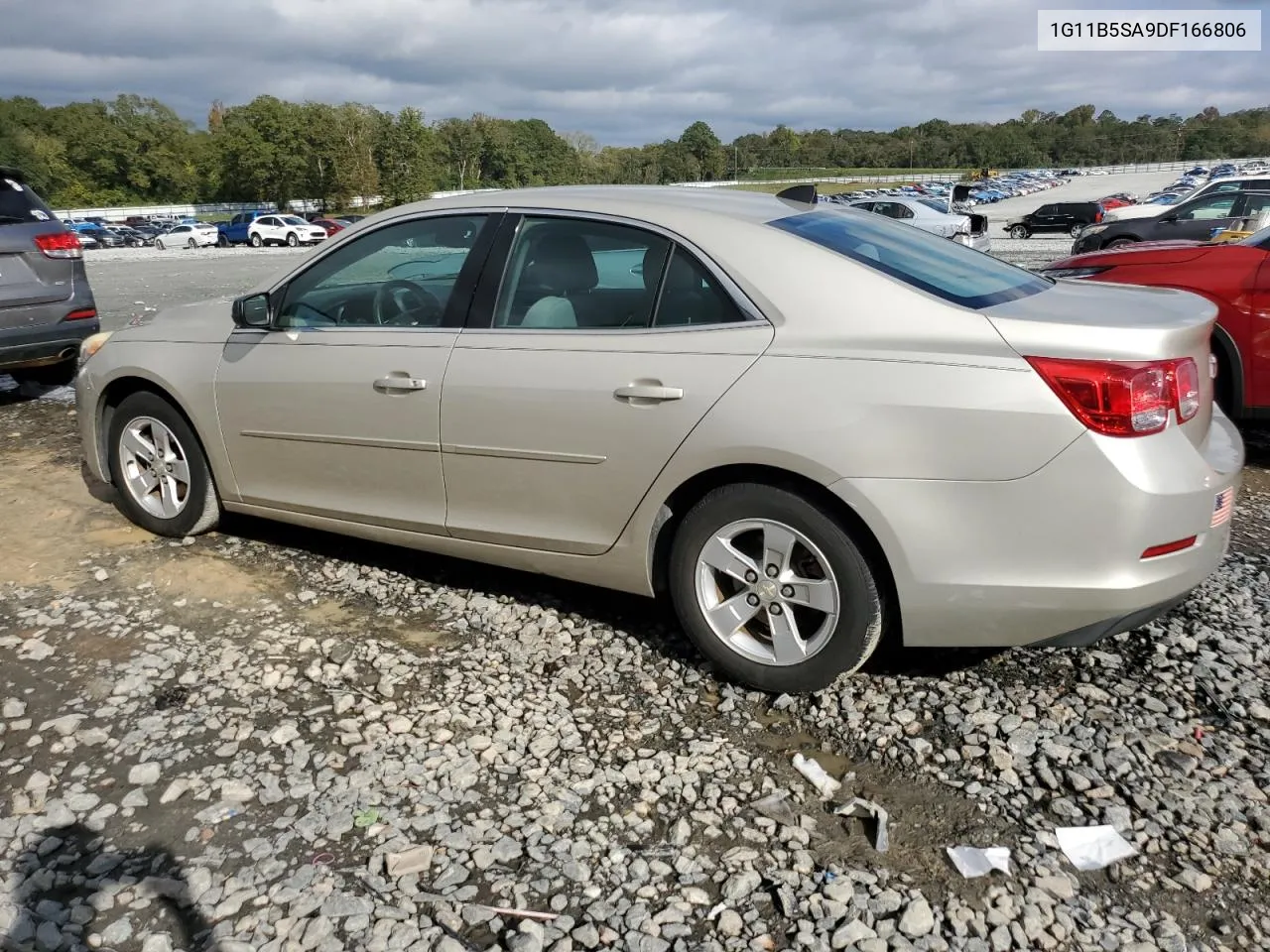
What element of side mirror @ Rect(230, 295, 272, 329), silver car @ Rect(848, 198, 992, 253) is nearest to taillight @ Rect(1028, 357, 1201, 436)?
side mirror @ Rect(230, 295, 272, 329)

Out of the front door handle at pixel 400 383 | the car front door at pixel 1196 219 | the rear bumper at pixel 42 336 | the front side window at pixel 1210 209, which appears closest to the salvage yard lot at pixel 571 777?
the front door handle at pixel 400 383

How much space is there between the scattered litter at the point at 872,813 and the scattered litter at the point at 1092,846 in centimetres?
44

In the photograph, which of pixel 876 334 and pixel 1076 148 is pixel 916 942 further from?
pixel 1076 148

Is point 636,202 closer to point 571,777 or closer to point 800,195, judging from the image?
point 800,195

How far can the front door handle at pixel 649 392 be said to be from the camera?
3.14 meters

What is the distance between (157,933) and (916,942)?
175 centimetres

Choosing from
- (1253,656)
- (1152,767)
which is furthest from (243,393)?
(1253,656)

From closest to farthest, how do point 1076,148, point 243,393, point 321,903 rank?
point 321,903 < point 243,393 < point 1076,148

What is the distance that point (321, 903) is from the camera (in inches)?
93.4

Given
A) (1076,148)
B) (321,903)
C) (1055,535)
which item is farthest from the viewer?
(1076,148)

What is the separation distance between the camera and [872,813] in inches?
105

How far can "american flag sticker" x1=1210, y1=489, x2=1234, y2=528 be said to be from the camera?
2893 mm

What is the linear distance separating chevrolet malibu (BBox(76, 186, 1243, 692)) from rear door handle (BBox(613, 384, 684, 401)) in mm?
11

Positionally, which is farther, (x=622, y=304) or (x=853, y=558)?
(x=622, y=304)
